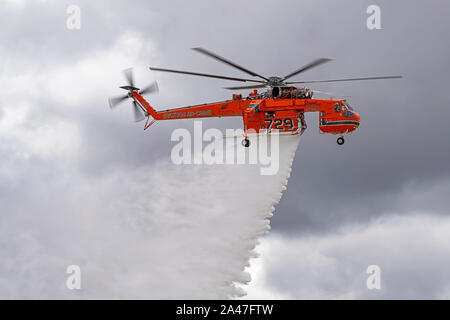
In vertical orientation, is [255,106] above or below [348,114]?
above

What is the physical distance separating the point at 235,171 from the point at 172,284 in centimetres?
1037

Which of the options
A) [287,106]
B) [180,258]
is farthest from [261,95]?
[180,258]

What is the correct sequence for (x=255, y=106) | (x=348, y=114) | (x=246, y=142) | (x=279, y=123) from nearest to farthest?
(x=348, y=114)
(x=279, y=123)
(x=255, y=106)
(x=246, y=142)

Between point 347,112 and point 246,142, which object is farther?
point 246,142

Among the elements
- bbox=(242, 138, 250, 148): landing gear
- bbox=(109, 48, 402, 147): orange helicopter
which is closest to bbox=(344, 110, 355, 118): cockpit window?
bbox=(109, 48, 402, 147): orange helicopter

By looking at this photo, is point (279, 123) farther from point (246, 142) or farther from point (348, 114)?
point (348, 114)

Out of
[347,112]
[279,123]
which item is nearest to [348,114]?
[347,112]

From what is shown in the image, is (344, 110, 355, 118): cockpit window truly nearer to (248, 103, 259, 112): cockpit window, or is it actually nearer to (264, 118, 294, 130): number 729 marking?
(264, 118, 294, 130): number 729 marking

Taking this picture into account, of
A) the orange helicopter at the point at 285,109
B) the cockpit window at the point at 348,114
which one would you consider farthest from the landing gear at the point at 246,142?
the cockpit window at the point at 348,114

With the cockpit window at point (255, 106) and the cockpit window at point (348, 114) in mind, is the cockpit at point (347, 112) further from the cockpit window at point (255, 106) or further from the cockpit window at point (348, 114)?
the cockpit window at point (255, 106)

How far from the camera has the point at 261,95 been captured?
40438 millimetres

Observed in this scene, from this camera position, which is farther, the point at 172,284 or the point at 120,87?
the point at 120,87

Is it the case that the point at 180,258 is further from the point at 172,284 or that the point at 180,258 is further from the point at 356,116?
the point at 356,116

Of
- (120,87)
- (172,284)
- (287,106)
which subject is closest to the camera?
(172,284)
